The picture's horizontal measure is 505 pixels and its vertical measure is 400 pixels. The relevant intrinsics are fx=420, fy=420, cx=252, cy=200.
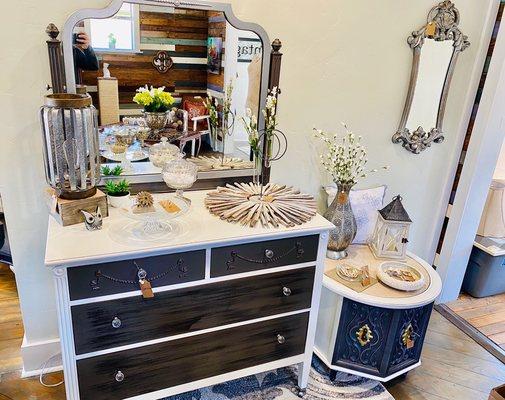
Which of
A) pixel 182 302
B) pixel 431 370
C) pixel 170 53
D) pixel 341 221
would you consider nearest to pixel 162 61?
pixel 170 53

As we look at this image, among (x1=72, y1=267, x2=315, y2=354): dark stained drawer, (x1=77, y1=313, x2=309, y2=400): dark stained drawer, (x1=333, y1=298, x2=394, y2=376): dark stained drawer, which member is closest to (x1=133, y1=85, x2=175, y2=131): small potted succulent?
(x1=72, y1=267, x2=315, y2=354): dark stained drawer

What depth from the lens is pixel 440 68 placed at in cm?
250

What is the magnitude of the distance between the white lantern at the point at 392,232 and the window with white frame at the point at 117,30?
1573mm

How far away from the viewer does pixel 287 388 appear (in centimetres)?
220

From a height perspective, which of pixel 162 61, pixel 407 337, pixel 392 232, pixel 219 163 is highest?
pixel 162 61

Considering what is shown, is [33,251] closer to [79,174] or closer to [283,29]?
[79,174]

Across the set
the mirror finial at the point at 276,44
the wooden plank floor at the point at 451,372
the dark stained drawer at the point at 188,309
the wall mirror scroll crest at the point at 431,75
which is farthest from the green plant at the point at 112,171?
the wooden plank floor at the point at 451,372

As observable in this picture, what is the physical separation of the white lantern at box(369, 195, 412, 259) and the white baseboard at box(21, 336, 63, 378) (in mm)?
1856

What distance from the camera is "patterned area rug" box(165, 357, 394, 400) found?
7.02 ft

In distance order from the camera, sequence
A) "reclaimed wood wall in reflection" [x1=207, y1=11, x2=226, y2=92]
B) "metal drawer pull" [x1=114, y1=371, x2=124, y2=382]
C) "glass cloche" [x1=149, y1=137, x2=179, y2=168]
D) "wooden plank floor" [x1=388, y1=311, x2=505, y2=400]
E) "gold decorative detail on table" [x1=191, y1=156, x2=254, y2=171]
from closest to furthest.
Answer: "metal drawer pull" [x1=114, y1=371, x2=124, y2=382]
"reclaimed wood wall in reflection" [x1=207, y1=11, x2=226, y2=92]
"glass cloche" [x1=149, y1=137, x2=179, y2=168]
"gold decorative detail on table" [x1=191, y1=156, x2=254, y2=171]
"wooden plank floor" [x1=388, y1=311, x2=505, y2=400]

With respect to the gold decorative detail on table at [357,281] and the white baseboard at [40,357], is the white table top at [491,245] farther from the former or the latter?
the white baseboard at [40,357]

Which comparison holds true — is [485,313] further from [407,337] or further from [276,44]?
[276,44]

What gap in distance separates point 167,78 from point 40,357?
5.25ft

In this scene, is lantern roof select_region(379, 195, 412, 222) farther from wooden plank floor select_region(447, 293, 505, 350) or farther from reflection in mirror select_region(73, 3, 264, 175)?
wooden plank floor select_region(447, 293, 505, 350)
